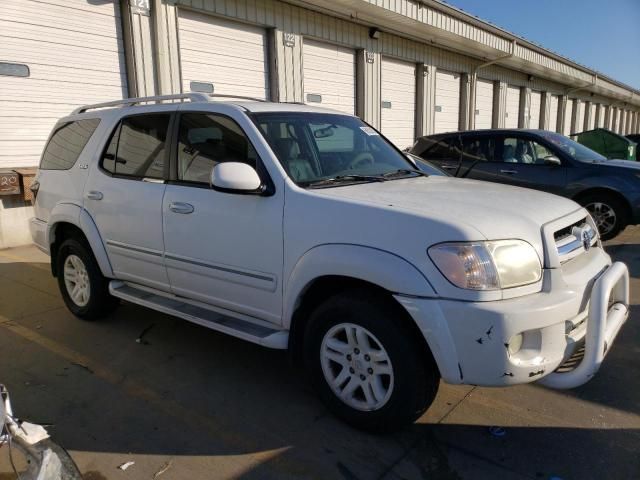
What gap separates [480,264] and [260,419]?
63.4 inches

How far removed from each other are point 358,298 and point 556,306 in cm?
97

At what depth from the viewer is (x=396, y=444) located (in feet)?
9.01

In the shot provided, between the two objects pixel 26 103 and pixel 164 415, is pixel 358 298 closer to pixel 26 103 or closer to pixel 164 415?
pixel 164 415

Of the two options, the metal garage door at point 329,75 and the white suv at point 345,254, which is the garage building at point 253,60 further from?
the white suv at point 345,254

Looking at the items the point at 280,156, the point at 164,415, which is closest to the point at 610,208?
the point at 280,156

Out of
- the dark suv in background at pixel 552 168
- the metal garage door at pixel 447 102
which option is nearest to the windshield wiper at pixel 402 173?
the dark suv in background at pixel 552 168

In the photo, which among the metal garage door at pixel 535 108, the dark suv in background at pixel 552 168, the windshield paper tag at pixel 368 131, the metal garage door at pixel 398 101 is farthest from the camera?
the metal garage door at pixel 535 108

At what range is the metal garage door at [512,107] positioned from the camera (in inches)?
816

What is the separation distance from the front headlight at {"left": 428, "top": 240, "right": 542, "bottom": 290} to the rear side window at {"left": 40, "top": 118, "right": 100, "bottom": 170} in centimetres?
346

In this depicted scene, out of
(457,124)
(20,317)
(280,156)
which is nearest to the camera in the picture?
(280,156)

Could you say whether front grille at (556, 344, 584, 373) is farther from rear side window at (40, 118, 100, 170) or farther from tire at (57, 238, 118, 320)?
rear side window at (40, 118, 100, 170)

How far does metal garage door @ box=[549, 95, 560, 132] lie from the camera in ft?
82.3

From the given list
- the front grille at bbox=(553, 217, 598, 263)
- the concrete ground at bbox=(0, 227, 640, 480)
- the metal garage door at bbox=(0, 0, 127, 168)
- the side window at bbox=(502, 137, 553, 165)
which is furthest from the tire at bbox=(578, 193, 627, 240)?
the metal garage door at bbox=(0, 0, 127, 168)

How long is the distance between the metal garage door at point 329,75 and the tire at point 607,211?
5.54 m
